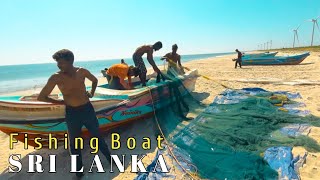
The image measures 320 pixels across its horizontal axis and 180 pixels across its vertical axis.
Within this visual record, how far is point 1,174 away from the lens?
452 centimetres

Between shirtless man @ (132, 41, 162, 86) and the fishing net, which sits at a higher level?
shirtless man @ (132, 41, 162, 86)

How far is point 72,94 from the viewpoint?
12.7ft

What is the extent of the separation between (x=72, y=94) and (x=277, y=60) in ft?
67.8

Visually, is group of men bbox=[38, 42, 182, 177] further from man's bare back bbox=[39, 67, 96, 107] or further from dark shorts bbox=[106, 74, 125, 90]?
dark shorts bbox=[106, 74, 125, 90]

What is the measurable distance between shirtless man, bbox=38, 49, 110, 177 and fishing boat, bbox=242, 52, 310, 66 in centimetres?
2013

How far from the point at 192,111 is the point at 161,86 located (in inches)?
47.2

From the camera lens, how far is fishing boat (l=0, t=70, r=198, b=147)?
14.5 feet

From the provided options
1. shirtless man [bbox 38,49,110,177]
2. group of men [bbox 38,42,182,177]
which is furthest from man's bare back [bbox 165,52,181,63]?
Result: shirtless man [bbox 38,49,110,177]

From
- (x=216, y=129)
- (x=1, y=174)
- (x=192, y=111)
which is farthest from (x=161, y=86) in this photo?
(x=1, y=174)

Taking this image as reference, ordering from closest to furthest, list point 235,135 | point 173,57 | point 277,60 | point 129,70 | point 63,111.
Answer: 1. point 63,111
2. point 235,135
3. point 129,70
4. point 173,57
5. point 277,60

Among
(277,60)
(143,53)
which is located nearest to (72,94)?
(143,53)

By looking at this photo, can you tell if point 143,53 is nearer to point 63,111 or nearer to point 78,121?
point 63,111

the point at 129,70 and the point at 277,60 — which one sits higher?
the point at 277,60

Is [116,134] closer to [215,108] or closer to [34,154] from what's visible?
[34,154]
